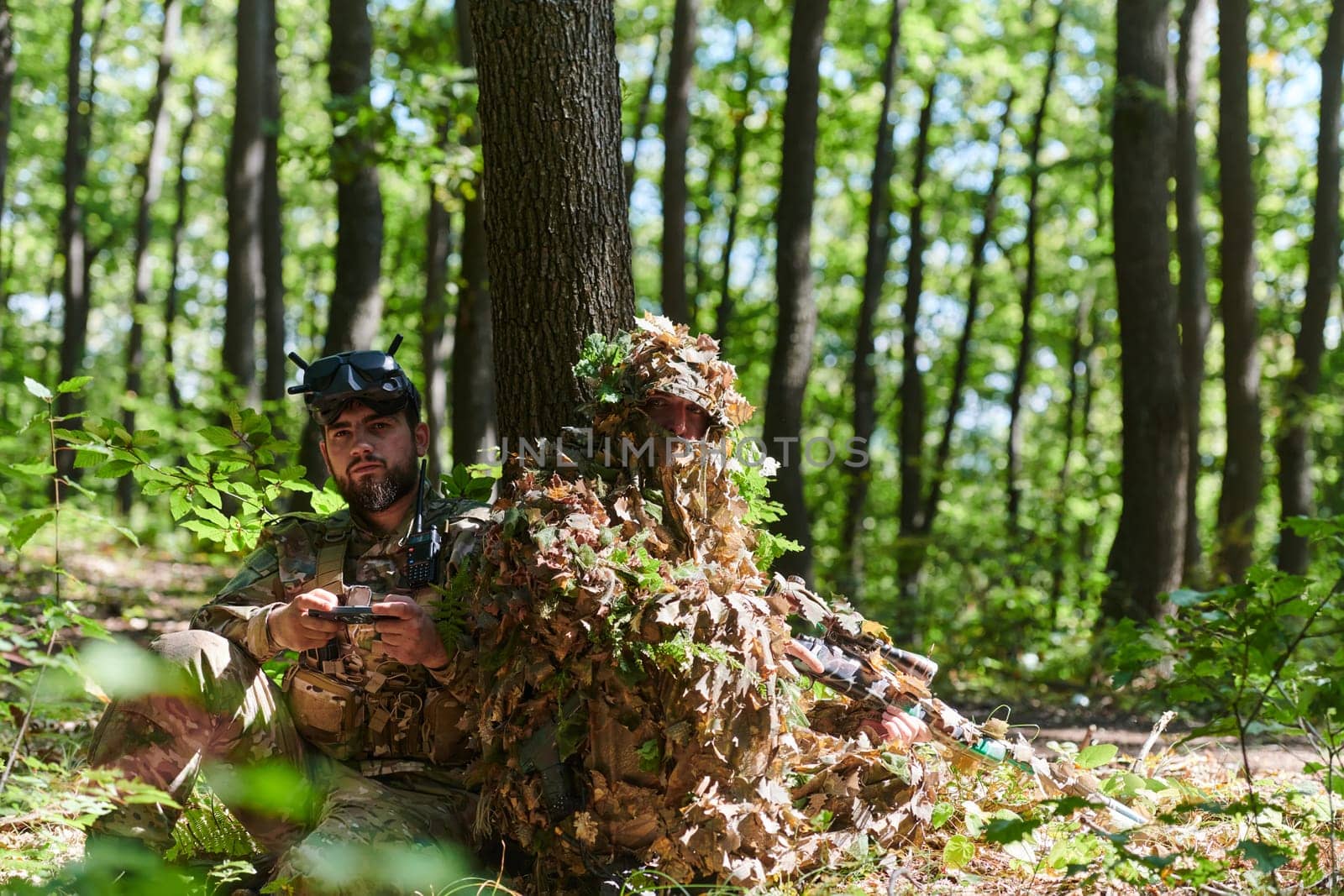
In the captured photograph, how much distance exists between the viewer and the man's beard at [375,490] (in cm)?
365

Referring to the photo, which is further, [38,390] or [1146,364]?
[1146,364]

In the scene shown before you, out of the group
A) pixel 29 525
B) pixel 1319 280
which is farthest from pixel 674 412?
pixel 1319 280

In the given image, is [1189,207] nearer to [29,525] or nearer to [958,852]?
[958,852]

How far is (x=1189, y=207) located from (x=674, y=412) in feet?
37.3

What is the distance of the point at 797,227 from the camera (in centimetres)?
976

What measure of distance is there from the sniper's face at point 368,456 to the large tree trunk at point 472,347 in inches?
221

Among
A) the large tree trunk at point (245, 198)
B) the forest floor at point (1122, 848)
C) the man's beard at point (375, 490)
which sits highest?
the large tree trunk at point (245, 198)

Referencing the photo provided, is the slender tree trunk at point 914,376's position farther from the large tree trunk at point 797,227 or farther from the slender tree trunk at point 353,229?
the slender tree trunk at point 353,229

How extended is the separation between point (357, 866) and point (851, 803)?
1.46 meters

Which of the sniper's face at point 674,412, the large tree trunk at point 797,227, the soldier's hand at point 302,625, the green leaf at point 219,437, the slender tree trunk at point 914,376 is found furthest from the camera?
the slender tree trunk at point 914,376

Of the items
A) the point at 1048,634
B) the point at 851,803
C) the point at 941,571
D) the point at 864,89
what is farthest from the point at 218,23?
the point at 851,803

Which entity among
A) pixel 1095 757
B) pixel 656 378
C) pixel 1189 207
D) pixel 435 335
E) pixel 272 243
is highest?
pixel 1189 207

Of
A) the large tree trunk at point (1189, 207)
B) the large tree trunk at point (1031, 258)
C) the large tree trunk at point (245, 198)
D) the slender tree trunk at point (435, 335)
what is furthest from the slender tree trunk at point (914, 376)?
the large tree trunk at point (245, 198)

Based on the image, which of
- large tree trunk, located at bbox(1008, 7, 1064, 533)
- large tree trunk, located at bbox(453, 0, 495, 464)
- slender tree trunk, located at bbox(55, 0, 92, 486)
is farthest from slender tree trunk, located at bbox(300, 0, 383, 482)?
large tree trunk, located at bbox(1008, 7, 1064, 533)
